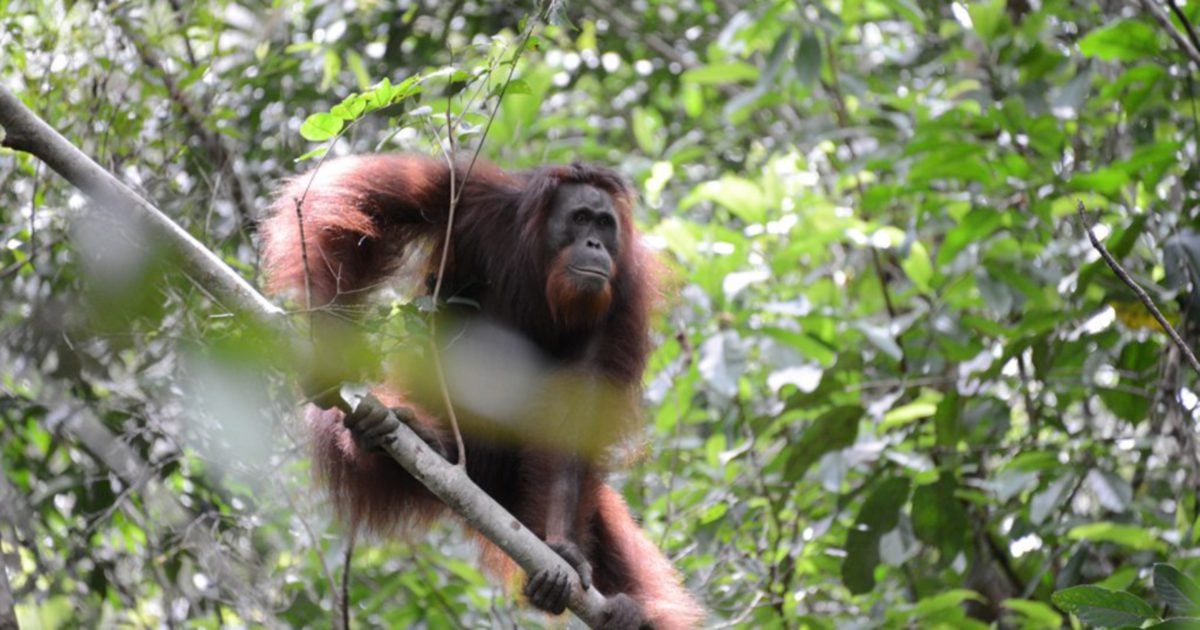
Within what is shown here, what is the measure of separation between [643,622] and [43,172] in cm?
265

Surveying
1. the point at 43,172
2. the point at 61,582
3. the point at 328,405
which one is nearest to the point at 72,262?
the point at 43,172

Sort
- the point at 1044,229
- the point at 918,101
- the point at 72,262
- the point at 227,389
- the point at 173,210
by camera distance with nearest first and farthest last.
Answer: the point at 227,389 < the point at 72,262 < the point at 173,210 < the point at 1044,229 < the point at 918,101

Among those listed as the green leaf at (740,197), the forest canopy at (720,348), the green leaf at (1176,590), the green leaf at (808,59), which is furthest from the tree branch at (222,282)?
the green leaf at (808,59)

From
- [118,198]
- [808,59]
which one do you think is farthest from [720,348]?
[118,198]

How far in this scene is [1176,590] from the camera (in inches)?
112

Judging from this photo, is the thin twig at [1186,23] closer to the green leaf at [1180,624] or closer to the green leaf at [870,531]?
the green leaf at [870,531]

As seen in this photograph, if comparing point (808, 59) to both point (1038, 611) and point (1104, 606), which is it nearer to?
point (1038, 611)

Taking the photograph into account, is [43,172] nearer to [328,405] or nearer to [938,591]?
[328,405]

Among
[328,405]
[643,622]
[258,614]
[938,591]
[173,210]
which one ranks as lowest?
[938,591]

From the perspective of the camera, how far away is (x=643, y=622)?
424 centimetres

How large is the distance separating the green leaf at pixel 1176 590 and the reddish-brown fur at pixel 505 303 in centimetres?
183

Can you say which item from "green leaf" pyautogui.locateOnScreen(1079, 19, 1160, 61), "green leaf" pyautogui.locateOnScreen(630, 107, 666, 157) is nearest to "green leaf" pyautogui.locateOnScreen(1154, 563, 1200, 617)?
"green leaf" pyautogui.locateOnScreen(1079, 19, 1160, 61)

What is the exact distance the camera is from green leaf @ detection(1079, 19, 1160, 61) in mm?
4656

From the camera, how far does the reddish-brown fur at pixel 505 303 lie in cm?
418
